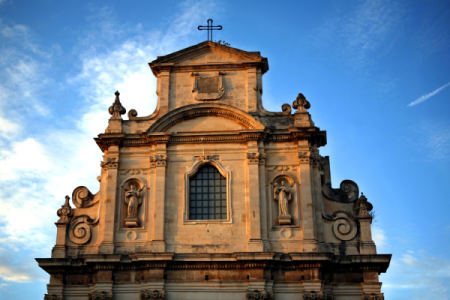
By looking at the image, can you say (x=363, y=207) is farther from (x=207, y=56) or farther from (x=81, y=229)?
(x=81, y=229)

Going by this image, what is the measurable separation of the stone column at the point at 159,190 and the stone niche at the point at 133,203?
59 cm

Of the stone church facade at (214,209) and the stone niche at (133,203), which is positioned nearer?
the stone church facade at (214,209)

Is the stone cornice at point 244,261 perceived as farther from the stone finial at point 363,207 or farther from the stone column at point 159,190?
the stone finial at point 363,207

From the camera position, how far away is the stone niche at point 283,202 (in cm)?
2228

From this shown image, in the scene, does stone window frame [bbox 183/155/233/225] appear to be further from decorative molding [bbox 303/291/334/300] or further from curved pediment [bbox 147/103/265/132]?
decorative molding [bbox 303/291/334/300]

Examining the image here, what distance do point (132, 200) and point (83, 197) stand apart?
2.28 meters

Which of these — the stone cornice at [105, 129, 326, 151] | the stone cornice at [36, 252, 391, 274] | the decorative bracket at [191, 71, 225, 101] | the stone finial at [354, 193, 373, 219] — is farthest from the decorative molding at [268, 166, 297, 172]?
the decorative bracket at [191, 71, 225, 101]

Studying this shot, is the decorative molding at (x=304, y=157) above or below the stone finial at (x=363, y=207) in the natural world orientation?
above

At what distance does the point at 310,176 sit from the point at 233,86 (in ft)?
16.5

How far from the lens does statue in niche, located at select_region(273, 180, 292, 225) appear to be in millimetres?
22219

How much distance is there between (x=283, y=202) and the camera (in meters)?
22.5

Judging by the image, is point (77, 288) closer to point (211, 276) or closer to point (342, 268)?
point (211, 276)

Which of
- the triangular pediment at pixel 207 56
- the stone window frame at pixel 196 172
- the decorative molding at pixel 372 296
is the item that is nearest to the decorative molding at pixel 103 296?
the stone window frame at pixel 196 172

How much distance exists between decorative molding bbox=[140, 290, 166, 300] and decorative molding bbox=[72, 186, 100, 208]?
4.48 metres
